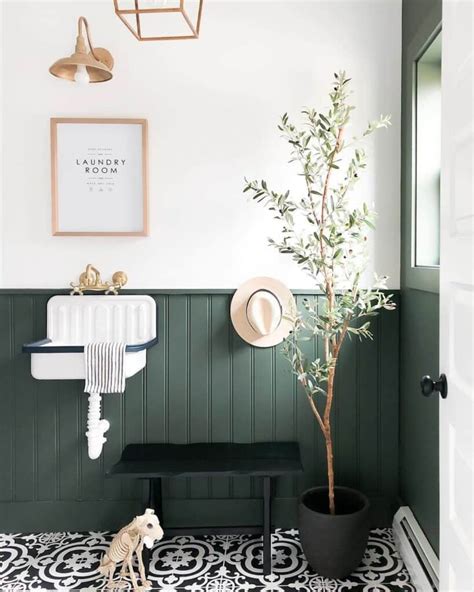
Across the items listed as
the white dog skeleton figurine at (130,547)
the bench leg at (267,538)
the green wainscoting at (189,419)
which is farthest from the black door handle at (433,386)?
the white dog skeleton figurine at (130,547)

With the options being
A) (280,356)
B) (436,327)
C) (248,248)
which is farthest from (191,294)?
(436,327)

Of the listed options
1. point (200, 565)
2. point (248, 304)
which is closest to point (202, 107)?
point (248, 304)

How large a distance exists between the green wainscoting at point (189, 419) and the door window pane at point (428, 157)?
32cm

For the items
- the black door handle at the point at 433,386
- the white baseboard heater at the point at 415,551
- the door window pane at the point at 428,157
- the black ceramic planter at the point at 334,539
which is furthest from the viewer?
the door window pane at the point at 428,157

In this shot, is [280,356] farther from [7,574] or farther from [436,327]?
[7,574]

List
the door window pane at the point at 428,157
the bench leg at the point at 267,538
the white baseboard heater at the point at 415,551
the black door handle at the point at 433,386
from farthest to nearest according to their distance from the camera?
the door window pane at the point at 428,157 < the bench leg at the point at 267,538 < the white baseboard heater at the point at 415,551 < the black door handle at the point at 433,386

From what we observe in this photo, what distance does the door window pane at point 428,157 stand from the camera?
2.36m

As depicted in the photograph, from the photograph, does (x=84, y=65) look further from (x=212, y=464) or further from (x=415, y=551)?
(x=415, y=551)

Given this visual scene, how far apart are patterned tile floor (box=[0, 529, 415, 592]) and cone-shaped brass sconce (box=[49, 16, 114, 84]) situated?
6.53 feet

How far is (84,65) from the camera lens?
2.22 metres

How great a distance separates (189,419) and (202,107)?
1.44m

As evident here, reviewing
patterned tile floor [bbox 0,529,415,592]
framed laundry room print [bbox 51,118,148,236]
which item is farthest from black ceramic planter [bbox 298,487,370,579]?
framed laundry room print [bbox 51,118,148,236]

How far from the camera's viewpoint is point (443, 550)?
1526 millimetres

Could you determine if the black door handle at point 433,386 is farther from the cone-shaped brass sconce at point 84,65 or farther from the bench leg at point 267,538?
the cone-shaped brass sconce at point 84,65
